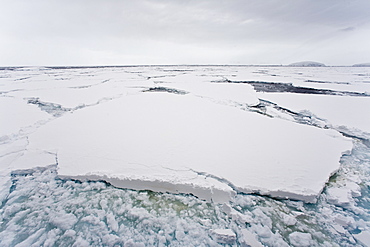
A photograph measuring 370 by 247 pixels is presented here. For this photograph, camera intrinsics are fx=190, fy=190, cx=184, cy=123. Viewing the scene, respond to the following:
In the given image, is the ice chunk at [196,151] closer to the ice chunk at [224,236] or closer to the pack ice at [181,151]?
the pack ice at [181,151]

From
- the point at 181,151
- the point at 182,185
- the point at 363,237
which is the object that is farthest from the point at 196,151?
the point at 363,237

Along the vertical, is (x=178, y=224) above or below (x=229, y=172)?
below

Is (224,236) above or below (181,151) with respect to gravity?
below

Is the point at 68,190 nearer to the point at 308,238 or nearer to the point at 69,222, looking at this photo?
the point at 69,222

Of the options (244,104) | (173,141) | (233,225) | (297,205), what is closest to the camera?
(233,225)

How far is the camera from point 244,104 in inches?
250

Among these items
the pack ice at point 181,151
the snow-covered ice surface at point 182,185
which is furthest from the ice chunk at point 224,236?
the pack ice at point 181,151

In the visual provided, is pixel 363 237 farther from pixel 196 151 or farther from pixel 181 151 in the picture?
pixel 181 151

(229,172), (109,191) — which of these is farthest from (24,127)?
(229,172)

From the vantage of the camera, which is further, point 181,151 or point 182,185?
point 181,151

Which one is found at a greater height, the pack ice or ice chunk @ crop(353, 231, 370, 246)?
the pack ice

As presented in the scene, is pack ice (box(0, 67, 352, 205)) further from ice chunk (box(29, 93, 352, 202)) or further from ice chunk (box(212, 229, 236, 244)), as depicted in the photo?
ice chunk (box(212, 229, 236, 244))

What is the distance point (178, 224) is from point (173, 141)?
1.60 meters

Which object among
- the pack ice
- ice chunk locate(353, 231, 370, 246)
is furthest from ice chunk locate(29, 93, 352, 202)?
ice chunk locate(353, 231, 370, 246)
